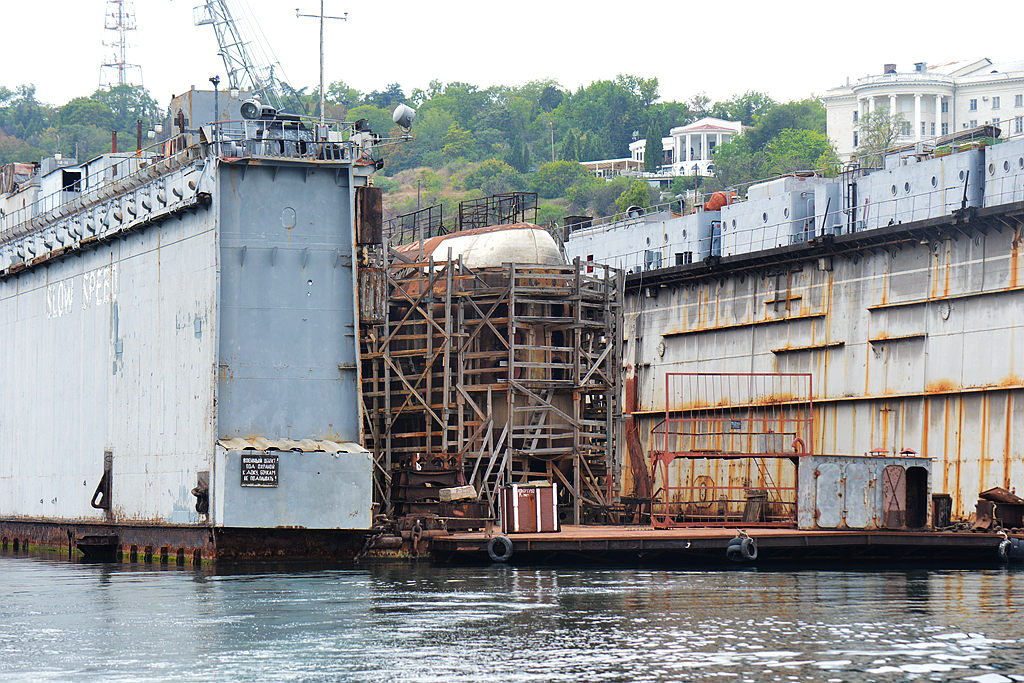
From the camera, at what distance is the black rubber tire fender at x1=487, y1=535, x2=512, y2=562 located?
117 feet

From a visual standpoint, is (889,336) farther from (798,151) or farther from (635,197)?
(798,151)

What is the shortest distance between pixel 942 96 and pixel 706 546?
152 meters

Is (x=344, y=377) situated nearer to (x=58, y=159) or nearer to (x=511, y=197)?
(x=511, y=197)

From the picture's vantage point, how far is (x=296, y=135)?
3875cm

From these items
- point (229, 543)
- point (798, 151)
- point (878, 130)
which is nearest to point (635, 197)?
point (878, 130)

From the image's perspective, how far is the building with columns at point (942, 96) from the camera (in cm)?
17512

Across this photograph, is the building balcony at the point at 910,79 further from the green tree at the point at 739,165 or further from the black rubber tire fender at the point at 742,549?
the black rubber tire fender at the point at 742,549

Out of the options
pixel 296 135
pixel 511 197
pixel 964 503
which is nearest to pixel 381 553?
pixel 296 135

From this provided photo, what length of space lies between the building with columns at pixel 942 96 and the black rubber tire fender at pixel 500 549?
477 feet

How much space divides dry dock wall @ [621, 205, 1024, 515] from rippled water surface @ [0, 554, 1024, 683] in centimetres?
1172

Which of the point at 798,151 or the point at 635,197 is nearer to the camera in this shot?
the point at 635,197

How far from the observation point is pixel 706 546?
36219mm

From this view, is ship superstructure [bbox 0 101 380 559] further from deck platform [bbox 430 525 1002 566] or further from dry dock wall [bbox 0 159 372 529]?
deck platform [bbox 430 525 1002 566]

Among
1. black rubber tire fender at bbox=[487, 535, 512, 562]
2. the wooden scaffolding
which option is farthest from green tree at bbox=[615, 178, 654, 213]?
black rubber tire fender at bbox=[487, 535, 512, 562]
